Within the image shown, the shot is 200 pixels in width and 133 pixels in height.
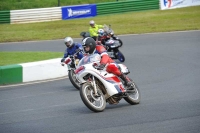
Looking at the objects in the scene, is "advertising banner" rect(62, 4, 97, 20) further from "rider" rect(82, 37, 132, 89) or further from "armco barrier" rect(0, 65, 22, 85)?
"rider" rect(82, 37, 132, 89)

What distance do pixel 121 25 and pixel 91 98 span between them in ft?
76.3

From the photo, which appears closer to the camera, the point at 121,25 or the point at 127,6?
the point at 121,25

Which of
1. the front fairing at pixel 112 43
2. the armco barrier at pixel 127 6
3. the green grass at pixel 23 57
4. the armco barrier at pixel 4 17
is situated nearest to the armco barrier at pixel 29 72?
the green grass at pixel 23 57

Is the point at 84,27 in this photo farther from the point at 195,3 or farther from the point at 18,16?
the point at 195,3

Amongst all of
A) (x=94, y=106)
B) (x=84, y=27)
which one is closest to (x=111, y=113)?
(x=94, y=106)

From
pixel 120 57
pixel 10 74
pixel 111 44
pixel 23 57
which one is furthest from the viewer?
pixel 23 57

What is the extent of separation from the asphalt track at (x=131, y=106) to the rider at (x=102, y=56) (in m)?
0.67

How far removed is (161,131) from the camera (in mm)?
7992

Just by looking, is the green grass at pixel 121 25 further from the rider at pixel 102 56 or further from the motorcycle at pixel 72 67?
the rider at pixel 102 56

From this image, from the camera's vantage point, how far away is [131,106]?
10.7 metres

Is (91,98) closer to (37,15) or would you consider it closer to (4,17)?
(4,17)

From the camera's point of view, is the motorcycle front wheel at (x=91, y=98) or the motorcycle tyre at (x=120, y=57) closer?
the motorcycle front wheel at (x=91, y=98)

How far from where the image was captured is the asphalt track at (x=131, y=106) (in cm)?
859

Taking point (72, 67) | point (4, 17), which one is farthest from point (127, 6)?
point (72, 67)
